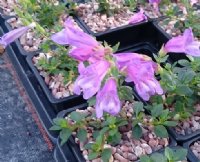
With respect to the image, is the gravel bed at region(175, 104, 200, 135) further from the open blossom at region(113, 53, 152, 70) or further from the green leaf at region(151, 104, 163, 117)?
the open blossom at region(113, 53, 152, 70)

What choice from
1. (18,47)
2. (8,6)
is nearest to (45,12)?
(18,47)

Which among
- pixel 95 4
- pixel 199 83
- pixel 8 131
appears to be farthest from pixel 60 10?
pixel 199 83

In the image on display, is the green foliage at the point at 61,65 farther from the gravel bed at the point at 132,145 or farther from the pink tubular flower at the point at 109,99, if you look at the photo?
the pink tubular flower at the point at 109,99

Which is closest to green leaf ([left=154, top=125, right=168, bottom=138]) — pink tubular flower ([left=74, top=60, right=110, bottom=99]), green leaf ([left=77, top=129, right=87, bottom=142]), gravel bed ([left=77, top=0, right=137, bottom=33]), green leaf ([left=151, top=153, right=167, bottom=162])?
green leaf ([left=151, top=153, right=167, bottom=162])

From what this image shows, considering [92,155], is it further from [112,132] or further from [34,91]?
[34,91]

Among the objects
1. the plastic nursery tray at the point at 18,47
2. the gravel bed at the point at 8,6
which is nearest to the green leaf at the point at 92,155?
the plastic nursery tray at the point at 18,47

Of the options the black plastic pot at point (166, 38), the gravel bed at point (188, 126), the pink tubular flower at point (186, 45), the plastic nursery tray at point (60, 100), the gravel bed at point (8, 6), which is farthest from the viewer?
the gravel bed at point (8, 6)
